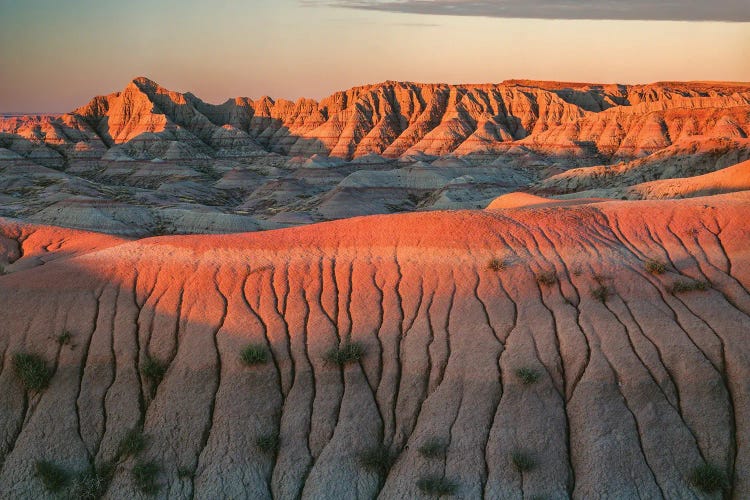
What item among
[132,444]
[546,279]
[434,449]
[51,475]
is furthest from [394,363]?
[51,475]

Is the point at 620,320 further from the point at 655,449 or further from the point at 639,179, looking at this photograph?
the point at 639,179

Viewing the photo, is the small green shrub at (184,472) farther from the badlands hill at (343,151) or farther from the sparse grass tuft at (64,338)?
the badlands hill at (343,151)

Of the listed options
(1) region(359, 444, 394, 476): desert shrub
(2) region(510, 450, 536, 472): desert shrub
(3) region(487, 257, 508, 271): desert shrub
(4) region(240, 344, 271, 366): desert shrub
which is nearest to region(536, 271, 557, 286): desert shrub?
(3) region(487, 257, 508, 271): desert shrub

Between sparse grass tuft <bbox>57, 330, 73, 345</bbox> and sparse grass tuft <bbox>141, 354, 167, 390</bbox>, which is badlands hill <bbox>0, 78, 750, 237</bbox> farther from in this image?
sparse grass tuft <bbox>141, 354, 167, 390</bbox>

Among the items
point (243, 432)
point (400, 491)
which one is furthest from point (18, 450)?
point (400, 491)

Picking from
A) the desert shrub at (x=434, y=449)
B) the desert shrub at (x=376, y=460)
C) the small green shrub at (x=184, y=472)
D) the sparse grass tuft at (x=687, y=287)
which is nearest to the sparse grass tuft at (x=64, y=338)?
the small green shrub at (x=184, y=472)
